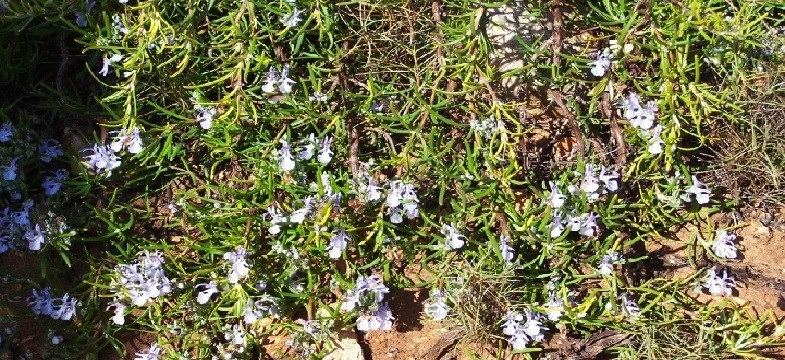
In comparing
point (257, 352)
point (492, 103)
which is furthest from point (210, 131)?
point (492, 103)

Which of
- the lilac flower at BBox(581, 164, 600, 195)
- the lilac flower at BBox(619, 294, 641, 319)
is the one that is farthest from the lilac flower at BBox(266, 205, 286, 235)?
the lilac flower at BBox(619, 294, 641, 319)

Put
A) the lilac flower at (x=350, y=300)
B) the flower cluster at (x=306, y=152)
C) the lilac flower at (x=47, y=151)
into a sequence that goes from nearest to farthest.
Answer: the lilac flower at (x=350, y=300) < the flower cluster at (x=306, y=152) < the lilac flower at (x=47, y=151)

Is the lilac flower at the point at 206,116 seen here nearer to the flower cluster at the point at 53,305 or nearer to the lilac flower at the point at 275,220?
the lilac flower at the point at 275,220

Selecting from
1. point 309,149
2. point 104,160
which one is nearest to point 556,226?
point 309,149

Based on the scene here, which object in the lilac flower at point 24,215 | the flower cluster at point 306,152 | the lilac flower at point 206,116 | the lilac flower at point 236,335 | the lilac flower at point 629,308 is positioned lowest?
the lilac flower at point 236,335

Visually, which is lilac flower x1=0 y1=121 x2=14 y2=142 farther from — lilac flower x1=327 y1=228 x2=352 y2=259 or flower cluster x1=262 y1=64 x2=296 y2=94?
lilac flower x1=327 y1=228 x2=352 y2=259

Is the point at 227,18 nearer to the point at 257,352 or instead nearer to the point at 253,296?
the point at 253,296

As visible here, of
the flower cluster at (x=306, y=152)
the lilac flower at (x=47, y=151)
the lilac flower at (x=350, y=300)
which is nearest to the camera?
the lilac flower at (x=350, y=300)

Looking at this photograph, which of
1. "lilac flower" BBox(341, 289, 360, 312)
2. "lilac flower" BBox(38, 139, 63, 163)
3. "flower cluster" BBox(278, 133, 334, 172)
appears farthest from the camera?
"lilac flower" BBox(38, 139, 63, 163)

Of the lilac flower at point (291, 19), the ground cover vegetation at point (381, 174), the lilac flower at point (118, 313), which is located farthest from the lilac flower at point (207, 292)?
the lilac flower at point (291, 19)
